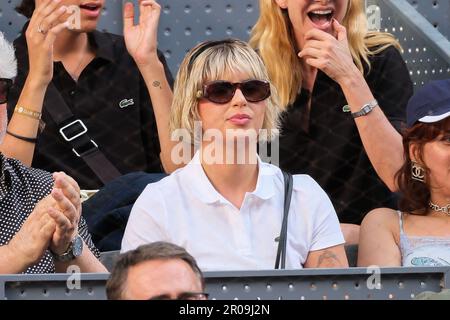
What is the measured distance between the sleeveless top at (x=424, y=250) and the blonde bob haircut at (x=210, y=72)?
16.7 inches

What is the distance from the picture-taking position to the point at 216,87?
130 inches

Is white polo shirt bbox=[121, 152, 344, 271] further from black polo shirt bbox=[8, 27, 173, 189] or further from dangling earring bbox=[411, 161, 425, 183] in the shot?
black polo shirt bbox=[8, 27, 173, 189]

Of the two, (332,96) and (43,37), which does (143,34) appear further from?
(332,96)

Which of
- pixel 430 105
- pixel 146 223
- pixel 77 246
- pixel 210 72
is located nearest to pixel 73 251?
pixel 77 246

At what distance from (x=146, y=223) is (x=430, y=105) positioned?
772mm

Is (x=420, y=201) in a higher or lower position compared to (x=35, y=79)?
lower

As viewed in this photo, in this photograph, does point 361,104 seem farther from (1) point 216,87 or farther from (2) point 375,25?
(2) point 375,25

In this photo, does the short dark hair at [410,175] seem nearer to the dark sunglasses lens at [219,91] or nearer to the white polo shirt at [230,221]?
the white polo shirt at [230,221]

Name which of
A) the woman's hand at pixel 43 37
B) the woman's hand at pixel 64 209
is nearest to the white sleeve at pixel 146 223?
the woman's hand at pixel 64 209

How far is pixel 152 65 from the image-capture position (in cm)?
385

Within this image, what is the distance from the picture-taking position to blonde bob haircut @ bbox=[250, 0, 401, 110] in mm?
3811

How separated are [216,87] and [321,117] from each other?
57 centimetres

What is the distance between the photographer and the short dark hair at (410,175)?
338 centimetres

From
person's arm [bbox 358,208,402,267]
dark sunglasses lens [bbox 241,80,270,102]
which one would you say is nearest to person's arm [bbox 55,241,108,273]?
dark sunglasses lens [bbox 241,80,270,102]
